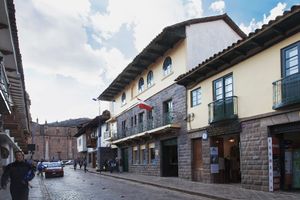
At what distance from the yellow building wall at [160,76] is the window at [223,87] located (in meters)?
A: 4.48

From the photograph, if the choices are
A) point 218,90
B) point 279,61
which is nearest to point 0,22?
point 279,61

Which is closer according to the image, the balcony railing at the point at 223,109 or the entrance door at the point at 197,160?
the balcony railing at the point at 223,109

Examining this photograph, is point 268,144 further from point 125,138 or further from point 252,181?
point 125,138

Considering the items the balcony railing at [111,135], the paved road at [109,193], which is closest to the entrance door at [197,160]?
the paved road at [109,193]

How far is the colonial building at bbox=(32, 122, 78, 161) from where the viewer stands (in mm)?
93000

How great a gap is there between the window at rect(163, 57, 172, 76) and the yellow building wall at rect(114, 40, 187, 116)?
29 centimetres

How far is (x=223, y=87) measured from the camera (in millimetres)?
20344

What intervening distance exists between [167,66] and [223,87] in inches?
336

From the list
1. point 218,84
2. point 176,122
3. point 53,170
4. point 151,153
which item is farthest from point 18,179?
point 53,170

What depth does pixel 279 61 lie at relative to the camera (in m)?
16.0

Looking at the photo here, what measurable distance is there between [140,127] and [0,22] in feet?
75.7

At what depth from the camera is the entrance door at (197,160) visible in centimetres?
2306

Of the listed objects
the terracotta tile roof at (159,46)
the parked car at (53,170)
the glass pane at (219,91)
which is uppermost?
the terracotta tile roof at (159,46)

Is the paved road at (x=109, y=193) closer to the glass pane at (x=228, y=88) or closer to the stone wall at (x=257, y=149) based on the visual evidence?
the stone wall at (x=257, y=149)
